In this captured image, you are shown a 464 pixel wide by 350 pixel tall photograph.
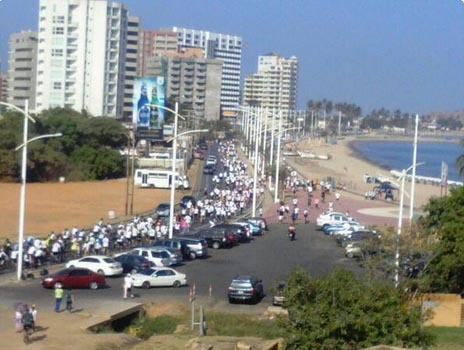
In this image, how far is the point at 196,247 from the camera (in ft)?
122

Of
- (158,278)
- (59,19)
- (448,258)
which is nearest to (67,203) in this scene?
(158,278)

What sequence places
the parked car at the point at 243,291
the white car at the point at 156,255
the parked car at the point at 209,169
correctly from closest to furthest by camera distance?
the parked car at the point at 243,291
the white car at the point at 156,255
the parked car at the point at 209,169

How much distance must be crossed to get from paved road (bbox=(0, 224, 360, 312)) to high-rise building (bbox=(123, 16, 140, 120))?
8726 cm

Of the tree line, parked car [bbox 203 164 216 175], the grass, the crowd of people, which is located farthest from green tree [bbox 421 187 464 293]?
parked car [bbox 203 164 216 175]

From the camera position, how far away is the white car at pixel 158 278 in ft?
98.1

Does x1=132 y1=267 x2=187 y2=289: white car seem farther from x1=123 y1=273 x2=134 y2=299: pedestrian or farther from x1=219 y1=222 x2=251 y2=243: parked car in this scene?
x1=219 y1=222 x2=251 y2=243: parked car

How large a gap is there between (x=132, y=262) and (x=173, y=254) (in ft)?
9.27

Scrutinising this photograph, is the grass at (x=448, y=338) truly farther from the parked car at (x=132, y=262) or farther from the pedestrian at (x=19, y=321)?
the parked car at (x=132, y=262)

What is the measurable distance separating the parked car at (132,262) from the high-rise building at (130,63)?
103m

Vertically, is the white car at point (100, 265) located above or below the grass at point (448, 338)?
above

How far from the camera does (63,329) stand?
75.3 ft

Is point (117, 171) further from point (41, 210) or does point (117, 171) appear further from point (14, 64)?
point (14, 64)

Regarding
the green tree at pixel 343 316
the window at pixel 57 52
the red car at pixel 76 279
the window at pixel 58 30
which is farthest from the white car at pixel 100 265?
the window at pixel 57 52

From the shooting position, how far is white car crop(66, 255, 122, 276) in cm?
3109
